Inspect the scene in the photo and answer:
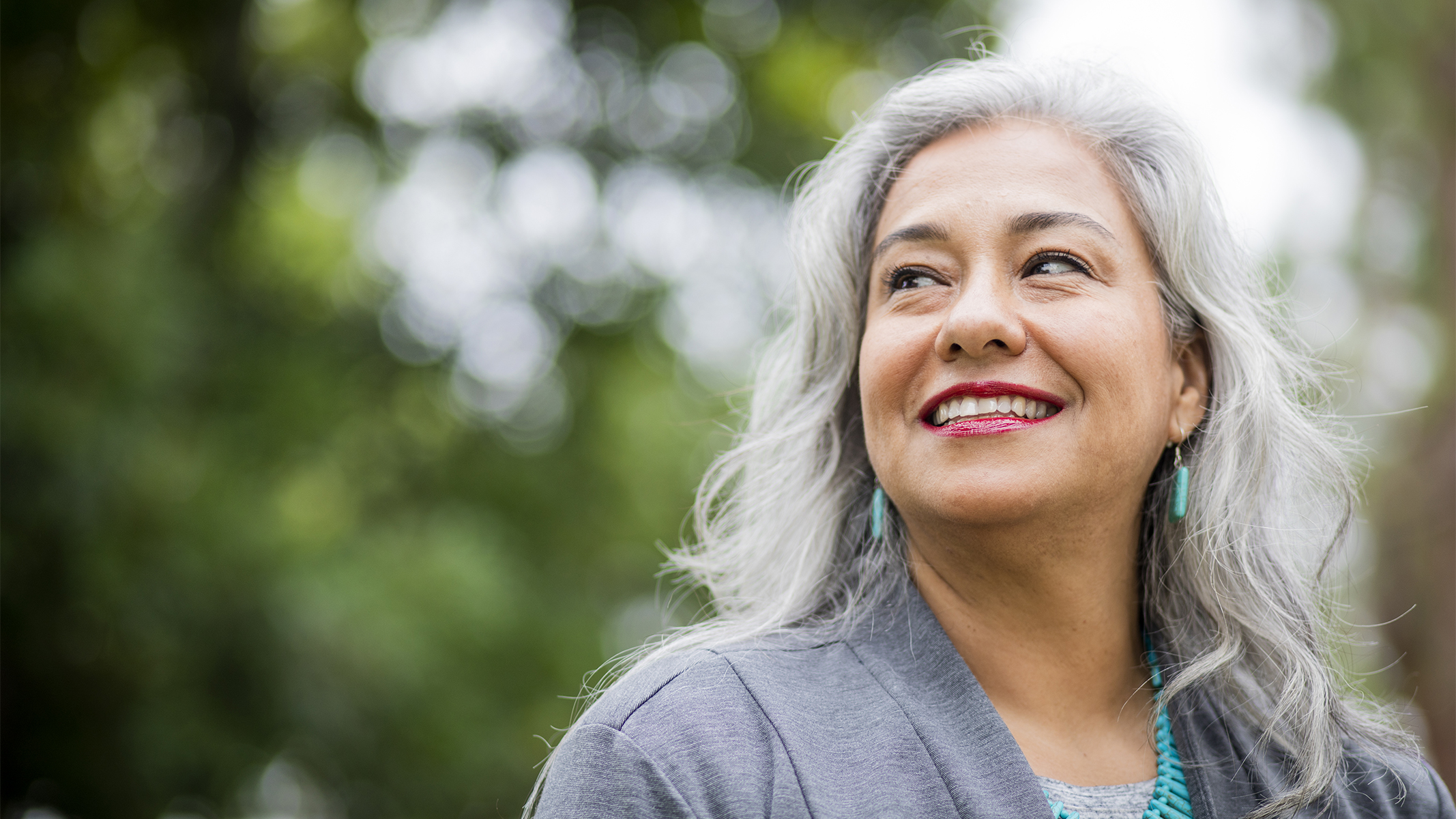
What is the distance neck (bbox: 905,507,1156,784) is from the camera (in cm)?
204

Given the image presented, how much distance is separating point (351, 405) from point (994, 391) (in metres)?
6.69

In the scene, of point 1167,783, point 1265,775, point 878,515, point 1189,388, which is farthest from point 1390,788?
point 878,515

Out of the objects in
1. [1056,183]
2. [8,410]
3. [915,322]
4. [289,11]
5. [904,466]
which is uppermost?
[289,11]

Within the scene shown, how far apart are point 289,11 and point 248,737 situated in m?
5.17

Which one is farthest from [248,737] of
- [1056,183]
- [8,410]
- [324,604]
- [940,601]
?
[1056,183]

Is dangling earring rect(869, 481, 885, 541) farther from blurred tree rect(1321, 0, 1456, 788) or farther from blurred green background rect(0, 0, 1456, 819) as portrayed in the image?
blurred tree rect(1321, 0, 1456, 788)

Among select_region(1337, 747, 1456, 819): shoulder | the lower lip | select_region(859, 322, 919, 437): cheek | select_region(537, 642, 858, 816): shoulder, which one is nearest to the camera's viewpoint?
select_region(537, 642, 858, 816): shoulder

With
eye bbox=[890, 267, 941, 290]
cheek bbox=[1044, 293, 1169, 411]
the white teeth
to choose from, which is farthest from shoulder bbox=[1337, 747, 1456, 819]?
eye bbox=[890, 267, 941, 290]

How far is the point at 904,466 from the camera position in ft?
6.74

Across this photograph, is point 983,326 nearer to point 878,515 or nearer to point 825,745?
point 878,515

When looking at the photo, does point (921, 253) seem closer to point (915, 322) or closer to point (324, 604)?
point (915, 322)

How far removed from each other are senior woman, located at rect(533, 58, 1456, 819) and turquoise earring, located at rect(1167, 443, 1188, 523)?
0.04ft

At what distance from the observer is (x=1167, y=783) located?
2.05 meters

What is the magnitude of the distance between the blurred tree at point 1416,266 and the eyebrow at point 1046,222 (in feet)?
22.7
